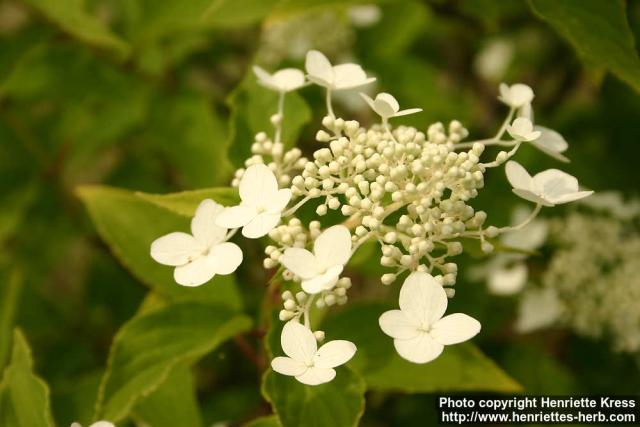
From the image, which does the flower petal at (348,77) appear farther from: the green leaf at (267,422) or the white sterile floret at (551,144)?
the green leaf at (267,422)

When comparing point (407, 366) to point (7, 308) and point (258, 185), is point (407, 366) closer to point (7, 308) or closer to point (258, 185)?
point (258, 185)

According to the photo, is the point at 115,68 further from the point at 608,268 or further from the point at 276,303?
the point at 608,268

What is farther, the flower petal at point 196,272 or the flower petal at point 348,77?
the flower petal at point 348,77

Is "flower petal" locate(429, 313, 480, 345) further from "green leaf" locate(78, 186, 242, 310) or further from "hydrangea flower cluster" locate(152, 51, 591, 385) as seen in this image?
"green leaf" locate(78, 186, 242, 310)

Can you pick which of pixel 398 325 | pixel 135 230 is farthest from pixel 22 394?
pixel 398 325

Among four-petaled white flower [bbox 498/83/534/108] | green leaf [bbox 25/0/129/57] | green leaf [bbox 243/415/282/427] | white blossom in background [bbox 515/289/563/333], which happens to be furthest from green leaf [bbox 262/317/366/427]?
green leaf [bbox 25/0/129/57]

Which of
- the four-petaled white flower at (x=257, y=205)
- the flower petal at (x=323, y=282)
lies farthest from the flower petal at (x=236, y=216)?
the flower petal at (x=323, y=282)
